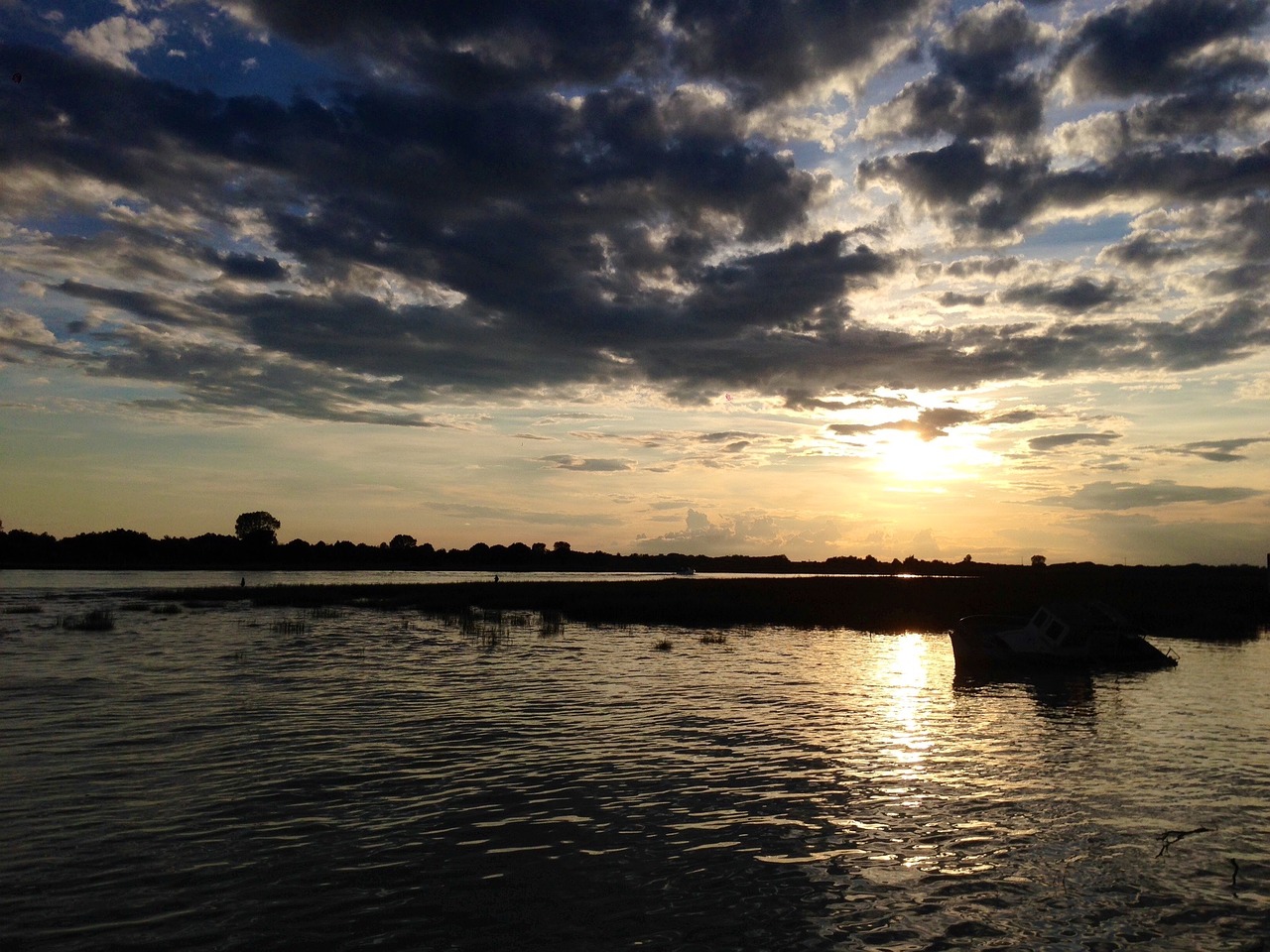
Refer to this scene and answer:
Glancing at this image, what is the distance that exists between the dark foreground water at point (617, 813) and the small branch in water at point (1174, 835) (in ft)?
0.38

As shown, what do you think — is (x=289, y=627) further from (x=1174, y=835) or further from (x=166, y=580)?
(x=166, y=580)

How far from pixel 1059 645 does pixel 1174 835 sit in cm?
2443

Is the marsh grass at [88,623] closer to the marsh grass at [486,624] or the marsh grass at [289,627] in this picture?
the marsh grass at [289,627]

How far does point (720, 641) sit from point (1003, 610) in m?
26.4

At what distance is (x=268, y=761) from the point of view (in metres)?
17.6

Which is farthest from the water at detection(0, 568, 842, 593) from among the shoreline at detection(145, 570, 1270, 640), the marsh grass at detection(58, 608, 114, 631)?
the marsh grass at detection(58, 608, 114, 631)

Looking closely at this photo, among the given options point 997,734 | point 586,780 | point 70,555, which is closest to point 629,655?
point 997,734

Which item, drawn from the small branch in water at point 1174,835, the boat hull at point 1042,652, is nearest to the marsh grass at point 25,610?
the boat hull at point 1042,652

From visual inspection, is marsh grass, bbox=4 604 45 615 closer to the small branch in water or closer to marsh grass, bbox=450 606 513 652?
marsh grass, bbox=450 606 513 652

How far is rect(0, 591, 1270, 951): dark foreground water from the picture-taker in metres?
10.1

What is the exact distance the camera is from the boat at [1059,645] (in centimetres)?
3541

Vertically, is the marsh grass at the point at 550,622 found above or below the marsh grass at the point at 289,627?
above

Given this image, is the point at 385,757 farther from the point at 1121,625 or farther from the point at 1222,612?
the point at 1222,612

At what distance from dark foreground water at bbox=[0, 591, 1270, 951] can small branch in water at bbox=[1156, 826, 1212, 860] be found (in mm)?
117
